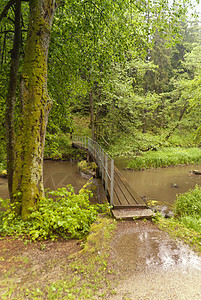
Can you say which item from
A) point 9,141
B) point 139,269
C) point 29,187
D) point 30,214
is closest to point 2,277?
point 30,214

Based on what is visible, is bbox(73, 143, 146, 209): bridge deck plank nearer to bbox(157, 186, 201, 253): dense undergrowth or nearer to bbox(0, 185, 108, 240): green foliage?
bbox(157, 186, 201, 253): dense undergrowth

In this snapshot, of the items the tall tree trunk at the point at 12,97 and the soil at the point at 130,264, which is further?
the tall tree trunk at the point at 12,97

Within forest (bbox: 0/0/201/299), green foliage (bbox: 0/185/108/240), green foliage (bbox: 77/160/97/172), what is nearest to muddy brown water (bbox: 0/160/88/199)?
green foliage (bbox: 77/160/97/172)

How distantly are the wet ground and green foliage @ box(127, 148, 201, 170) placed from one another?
10.6 meters

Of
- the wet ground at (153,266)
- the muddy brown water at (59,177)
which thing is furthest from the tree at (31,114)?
the muddy brown water at (59,177)

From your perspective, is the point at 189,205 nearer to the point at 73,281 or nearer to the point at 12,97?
the point at 73,281

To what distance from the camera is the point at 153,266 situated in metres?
2.58

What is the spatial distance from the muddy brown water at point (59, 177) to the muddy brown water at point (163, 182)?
140 inches

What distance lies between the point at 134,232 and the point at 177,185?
8509 millimetres

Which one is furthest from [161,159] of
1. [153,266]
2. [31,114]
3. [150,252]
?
[31,114]

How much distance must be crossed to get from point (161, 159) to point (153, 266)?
13.8 meters

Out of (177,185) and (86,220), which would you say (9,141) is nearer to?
(86,220)

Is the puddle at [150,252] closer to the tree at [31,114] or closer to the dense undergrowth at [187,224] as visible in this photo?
the dense undergrowth at [187,224]

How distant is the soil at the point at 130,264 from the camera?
216 centimetres
